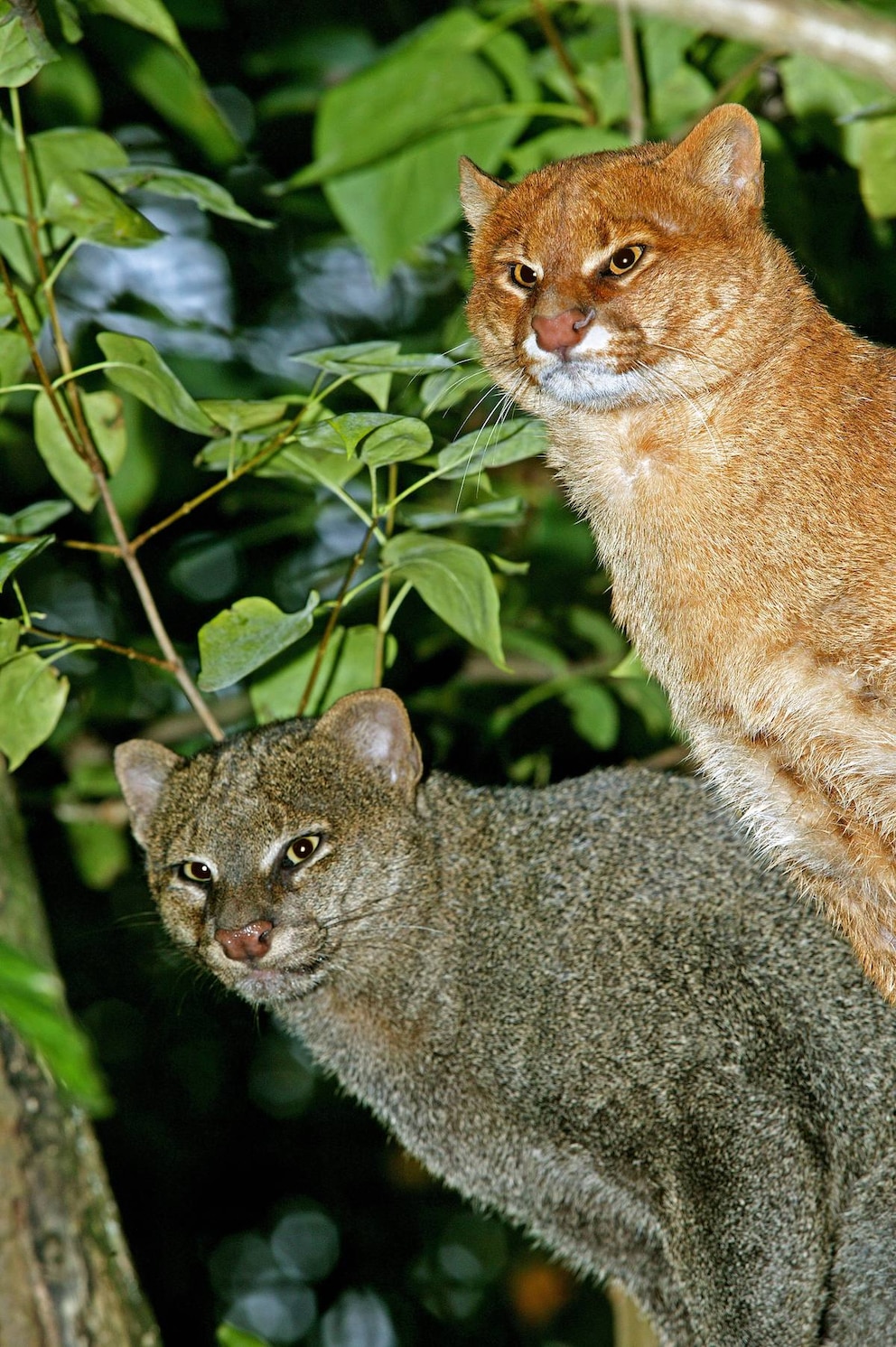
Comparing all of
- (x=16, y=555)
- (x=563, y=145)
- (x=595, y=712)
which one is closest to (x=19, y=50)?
(x=16, y=555)

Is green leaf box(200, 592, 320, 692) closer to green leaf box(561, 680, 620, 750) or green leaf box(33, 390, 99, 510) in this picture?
green leaf box(33, 390, 99, 510)

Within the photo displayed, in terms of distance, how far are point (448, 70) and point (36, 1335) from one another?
434 centimetres

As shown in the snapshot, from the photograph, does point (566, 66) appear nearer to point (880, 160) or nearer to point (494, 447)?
point (880, 160)

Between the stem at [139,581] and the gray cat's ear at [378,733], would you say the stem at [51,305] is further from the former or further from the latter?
the gray cat's ear at [378,733]

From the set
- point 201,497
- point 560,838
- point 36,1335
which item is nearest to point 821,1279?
point 560,838

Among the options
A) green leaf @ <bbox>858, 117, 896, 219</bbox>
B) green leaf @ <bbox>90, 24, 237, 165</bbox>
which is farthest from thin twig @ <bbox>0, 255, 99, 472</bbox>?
green leaf @ <bbox>858, 117, 896, 219</bbox>

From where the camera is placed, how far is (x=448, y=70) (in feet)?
16.8

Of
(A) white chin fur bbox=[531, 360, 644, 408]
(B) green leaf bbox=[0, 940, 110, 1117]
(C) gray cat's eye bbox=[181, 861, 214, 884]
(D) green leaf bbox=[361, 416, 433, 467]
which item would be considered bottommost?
(C) gray cat's eye bbox=[181, 861, 214, 884]

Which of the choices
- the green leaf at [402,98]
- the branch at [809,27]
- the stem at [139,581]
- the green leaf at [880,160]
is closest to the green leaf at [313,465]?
the stem at [139,581]

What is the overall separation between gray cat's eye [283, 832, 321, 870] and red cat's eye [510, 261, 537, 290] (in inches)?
76.1

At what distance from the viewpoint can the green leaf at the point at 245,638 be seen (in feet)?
13.0

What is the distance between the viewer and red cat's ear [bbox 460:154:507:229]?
4523 mm

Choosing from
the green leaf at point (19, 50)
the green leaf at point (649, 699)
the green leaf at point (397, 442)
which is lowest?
the green leaf at point (649, 699)

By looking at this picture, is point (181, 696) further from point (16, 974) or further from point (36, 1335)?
point (16, 974)
